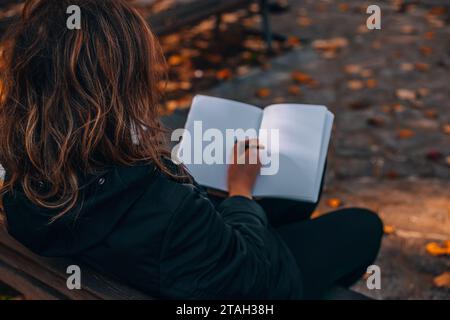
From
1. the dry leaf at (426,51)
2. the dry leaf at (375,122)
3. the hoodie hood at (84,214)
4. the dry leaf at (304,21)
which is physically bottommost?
the dry leaf at (304,21)

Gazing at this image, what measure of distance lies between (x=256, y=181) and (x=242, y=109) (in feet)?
0.87

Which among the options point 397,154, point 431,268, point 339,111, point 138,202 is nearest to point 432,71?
point 339,111

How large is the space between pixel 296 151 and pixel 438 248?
1209mm

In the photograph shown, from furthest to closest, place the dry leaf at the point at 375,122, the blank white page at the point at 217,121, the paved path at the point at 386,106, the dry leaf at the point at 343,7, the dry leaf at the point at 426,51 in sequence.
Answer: the dry leaf at the point at 343,7
the dry leaf at the point at 426,51
the dry leaf at the point at 375,122
the paved path at the point at 386,106
the blank white page at the point at 217,121

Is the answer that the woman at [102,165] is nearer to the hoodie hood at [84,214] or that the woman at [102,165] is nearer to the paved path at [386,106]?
the hoodie hood at [84,214]

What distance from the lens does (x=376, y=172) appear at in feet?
11.4

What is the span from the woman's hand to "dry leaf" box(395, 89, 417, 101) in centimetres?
259

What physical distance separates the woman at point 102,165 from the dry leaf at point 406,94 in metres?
3.05

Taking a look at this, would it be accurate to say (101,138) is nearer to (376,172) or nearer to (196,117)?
(196,117)

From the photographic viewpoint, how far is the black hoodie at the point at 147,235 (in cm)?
137

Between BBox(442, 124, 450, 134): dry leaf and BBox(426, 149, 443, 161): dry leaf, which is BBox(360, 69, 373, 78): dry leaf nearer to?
BBox(442, 124, 450, 134): dry leaf

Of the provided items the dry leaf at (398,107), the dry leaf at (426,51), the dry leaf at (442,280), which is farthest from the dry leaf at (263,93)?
the dry leaf at (442,280)

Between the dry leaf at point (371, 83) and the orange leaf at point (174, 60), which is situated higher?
the orange leaf at point (174, 60)

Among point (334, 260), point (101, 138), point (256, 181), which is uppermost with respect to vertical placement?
point (101, 138)
